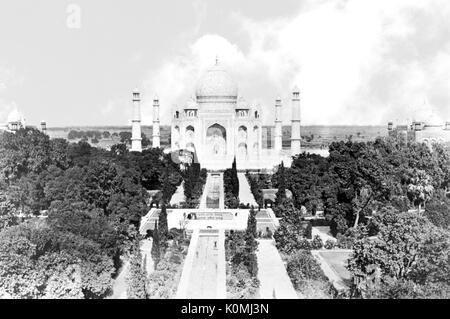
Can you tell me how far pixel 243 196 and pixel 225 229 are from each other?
8.67 metres

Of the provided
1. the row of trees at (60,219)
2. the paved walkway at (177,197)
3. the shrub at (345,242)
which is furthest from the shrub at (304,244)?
the paved walkway at (177,197)

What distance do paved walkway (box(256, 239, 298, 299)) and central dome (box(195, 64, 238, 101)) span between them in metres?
26.9

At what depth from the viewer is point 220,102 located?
1836 inches

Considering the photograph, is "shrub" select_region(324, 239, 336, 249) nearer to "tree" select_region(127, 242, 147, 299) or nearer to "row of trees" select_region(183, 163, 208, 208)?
"tree" select_region(127, 242, 147, 299)

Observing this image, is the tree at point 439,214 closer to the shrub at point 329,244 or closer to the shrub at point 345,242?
the shrub at point 345,242

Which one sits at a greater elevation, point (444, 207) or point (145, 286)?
point (444, 207)

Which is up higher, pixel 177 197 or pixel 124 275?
pixel 177 197

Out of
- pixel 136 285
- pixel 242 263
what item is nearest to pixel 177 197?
pixel 242 263

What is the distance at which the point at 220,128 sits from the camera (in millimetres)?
47188

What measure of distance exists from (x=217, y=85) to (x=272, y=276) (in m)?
30.7

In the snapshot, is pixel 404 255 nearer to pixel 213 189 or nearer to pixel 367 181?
pixel 367 181

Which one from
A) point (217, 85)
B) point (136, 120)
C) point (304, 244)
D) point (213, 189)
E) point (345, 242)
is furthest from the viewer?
point (217, 85)
